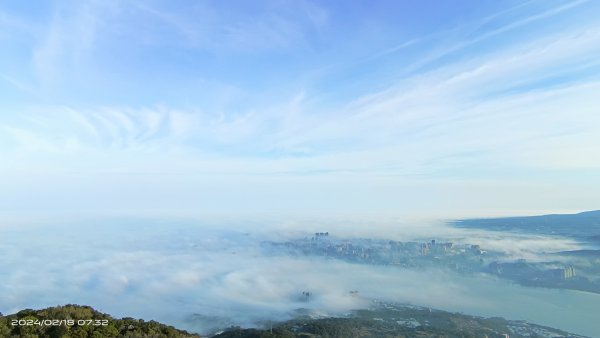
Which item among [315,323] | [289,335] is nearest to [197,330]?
[315,323]

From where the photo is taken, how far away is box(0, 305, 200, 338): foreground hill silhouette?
37281 millimetres

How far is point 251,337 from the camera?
107375 millimetres

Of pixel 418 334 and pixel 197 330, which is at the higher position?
pixel 418 334

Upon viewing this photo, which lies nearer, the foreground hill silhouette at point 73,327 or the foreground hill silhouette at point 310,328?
the foreground hill silhouette at point 73,327

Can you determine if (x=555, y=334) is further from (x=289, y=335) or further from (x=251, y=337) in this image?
(x=251, y=337)

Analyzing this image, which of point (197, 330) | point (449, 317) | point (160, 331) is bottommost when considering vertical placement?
point (197, 330)

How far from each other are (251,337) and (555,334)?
5805 inches

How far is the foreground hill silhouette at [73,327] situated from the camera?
37.3 m
